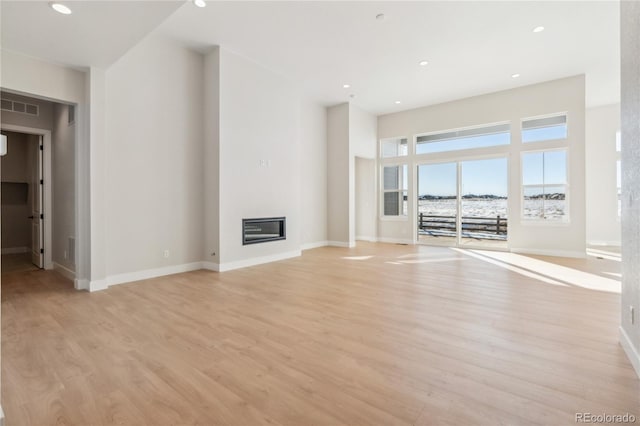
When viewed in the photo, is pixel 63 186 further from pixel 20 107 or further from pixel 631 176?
pixel 631 176

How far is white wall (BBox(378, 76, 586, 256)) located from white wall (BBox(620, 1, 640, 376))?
15.8 feet

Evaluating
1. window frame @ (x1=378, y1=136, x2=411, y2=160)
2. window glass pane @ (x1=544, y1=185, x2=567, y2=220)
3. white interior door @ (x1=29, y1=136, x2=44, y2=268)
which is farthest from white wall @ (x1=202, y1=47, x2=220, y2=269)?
window glass pane @ (x1=544, y1=185, x2=567, y2=220)

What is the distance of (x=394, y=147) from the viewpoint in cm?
880

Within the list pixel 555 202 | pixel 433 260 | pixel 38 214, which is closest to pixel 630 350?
pixel 433 260

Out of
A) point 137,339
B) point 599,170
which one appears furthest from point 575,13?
point 137,339

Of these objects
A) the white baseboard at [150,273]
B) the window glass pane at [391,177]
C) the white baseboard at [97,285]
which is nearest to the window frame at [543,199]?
the window glass pane at [391,177]

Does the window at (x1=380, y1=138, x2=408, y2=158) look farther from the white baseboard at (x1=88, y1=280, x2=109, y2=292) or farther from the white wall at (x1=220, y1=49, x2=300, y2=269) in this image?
the white baseboard at (x1=88, y1=280, x2=109, y2=292)

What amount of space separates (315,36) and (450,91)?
385 cm

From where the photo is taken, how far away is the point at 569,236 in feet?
20.3

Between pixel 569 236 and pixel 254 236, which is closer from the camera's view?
pixel 254 236

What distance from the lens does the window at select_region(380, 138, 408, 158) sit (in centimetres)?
856

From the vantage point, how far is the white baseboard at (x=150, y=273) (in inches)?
164

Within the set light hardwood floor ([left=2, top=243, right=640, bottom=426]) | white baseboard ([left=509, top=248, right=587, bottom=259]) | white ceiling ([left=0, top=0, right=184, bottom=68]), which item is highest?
white ceiling ([left=0, top=0, right=184, bottom=68])

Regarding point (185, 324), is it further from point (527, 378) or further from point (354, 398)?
point (527, 378)
